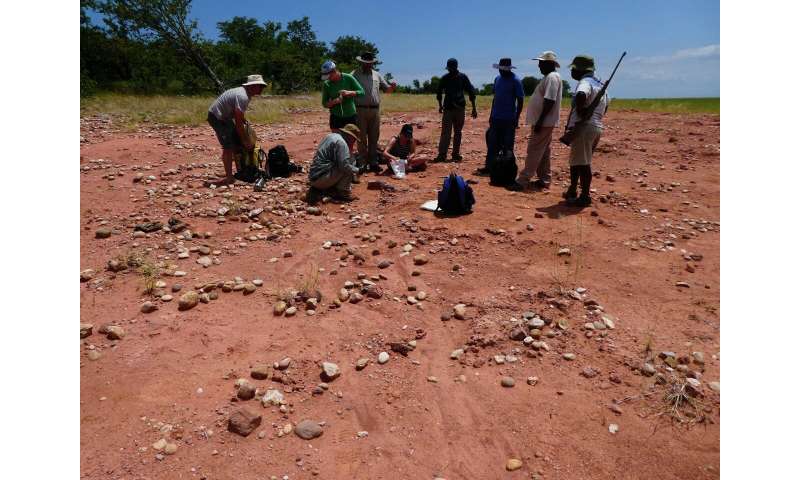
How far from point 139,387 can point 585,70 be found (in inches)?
215

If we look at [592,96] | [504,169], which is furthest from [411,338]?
[504,169]

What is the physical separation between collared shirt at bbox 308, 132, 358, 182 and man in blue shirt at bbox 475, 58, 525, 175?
2430mm

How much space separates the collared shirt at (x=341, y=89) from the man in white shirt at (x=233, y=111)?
905 mm

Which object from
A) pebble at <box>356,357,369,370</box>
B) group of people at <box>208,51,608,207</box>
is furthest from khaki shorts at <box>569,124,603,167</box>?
pebble at <box>356,357,369,370</box>

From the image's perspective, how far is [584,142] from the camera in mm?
5766

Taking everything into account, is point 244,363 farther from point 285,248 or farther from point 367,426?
point 285,248

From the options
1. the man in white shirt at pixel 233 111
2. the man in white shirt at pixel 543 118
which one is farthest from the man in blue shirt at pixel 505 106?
the man in white shirt at pixel 233 111

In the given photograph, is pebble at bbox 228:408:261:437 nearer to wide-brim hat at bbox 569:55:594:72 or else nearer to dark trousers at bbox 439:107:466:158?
wide-brim hat at bbox 569:55:594:72

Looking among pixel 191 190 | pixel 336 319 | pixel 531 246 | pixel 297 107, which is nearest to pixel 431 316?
pixel 336 319

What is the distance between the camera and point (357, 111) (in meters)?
7.62

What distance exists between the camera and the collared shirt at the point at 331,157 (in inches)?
247

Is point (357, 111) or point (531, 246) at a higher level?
point (357, 111)

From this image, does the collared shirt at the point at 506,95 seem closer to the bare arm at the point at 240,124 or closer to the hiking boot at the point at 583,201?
the hiking boot at the point at 583,201

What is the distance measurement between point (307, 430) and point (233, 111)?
5129 millimetres
